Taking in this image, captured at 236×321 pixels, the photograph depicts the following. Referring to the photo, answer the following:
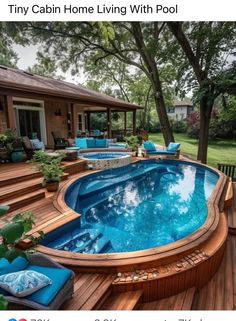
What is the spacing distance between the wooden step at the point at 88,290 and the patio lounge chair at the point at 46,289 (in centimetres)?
11

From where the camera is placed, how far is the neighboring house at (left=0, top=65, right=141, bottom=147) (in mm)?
7790

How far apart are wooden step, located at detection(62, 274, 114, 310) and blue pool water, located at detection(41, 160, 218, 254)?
994 millimetres

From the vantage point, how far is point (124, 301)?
2605 millimetres

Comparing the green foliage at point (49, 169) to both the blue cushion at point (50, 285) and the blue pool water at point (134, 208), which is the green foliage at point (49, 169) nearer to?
the blue pool water at point (134, 208)

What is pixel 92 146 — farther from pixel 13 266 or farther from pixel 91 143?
pixel 13 266

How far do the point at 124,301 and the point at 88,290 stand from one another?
0.46 m

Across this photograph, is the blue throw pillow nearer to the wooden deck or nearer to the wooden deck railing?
the wooden deck

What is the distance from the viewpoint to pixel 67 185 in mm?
6238

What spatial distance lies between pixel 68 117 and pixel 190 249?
38.9 ft

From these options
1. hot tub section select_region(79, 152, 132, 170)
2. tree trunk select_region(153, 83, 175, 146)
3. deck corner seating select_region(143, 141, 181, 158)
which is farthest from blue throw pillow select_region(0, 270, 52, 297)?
tree trunk select_region(153, 83, 175, 146)

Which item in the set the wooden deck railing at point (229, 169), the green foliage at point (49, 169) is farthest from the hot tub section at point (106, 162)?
the wooden deck railing at point (229, 169)

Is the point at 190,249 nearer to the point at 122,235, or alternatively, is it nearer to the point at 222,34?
the point at 122,235

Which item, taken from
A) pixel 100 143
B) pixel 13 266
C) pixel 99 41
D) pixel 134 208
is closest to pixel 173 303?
pixel 13 266

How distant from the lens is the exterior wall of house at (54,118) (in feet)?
39.2
